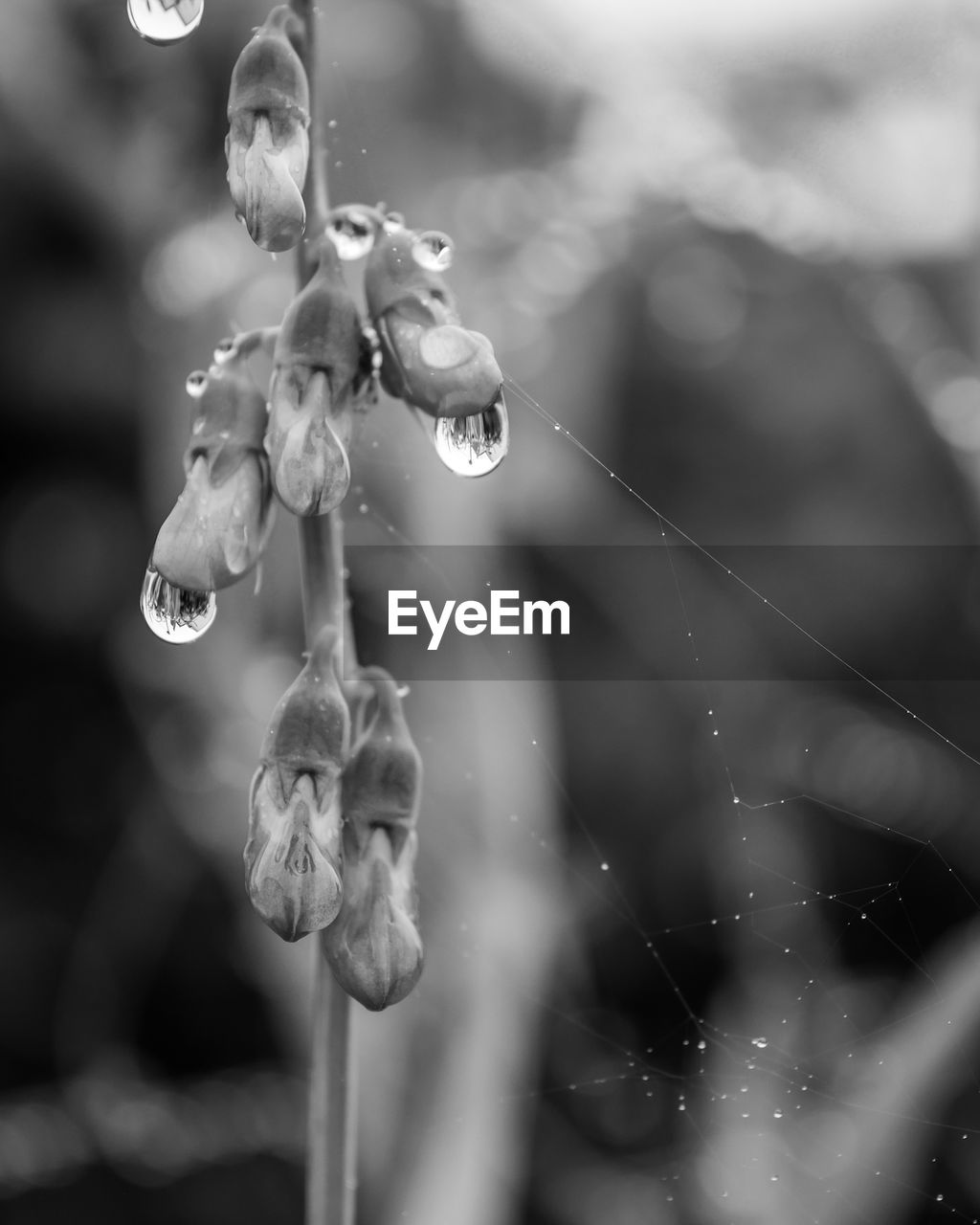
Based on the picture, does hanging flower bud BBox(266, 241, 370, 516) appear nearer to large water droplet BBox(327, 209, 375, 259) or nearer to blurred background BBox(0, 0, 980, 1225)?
large water droplet BBox(327, 209, 375, 259)

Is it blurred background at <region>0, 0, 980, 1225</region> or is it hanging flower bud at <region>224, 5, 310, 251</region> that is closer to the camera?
hanging flower bud at <region>224, 5, 310, 251</region>

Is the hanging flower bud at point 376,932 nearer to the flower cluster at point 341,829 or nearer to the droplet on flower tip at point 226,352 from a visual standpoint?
the flower cluster at point 341,829

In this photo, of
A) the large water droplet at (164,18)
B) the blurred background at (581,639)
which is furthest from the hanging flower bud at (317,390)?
the blurred background at (581,639)

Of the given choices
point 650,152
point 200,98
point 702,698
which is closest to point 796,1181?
point 702,698

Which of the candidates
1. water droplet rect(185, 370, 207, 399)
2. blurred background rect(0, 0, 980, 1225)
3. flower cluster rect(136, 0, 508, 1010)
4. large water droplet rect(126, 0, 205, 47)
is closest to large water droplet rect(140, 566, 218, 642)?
flower cluster rect(136, 0, 508, 1010)

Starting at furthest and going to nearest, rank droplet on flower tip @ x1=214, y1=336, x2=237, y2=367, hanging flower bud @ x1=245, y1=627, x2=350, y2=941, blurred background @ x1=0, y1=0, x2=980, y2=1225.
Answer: blurred background @ x1=0, y1=0, x2=980, y2=1225, droplet on flower tip @ x1=214, y1=336, x2=237, y2=367, hanging flower bud @ x1=245, y1=627, x2=350, y2=941

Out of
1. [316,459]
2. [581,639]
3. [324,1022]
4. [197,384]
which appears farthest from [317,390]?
[581,639]

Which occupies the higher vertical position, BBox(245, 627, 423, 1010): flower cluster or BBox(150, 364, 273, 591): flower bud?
BBox(150, 364, 273, 591): flower bud
